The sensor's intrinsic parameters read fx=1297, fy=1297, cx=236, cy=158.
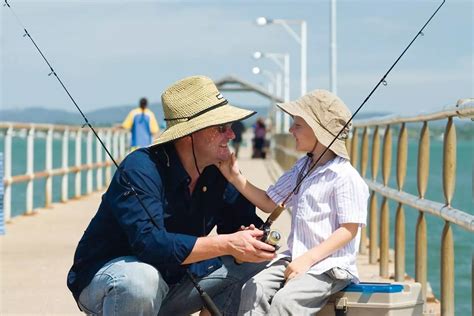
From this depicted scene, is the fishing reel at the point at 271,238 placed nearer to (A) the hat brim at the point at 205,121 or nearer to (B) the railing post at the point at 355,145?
(A) the hat brim at the point at 205,121

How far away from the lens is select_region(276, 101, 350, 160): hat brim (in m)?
5.06

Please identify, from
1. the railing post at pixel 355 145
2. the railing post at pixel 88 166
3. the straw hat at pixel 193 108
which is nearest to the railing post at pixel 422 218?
the straw hat at pixel 193 108

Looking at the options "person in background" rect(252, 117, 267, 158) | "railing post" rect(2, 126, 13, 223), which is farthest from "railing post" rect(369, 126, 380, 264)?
"person in background" rect(252, 117, 267, 158)

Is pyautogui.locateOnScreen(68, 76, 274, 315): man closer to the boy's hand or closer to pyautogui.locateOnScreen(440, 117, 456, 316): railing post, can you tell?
the boy's hand

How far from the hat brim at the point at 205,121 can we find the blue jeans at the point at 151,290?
1.58ft

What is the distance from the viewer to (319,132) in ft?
16.7

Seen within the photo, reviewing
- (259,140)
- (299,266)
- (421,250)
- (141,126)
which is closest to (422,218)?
(421,250)

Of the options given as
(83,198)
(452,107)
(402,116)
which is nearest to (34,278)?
(402,116)

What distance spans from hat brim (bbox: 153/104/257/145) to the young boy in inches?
10.1

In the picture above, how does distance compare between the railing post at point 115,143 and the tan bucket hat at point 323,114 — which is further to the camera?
the railing post at point 115,143

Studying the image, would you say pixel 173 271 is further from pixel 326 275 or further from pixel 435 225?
pixel 435 225

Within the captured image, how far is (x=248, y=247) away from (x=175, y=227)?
0.41m

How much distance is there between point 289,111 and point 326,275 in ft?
2.29

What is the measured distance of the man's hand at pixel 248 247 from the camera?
4648 mm
